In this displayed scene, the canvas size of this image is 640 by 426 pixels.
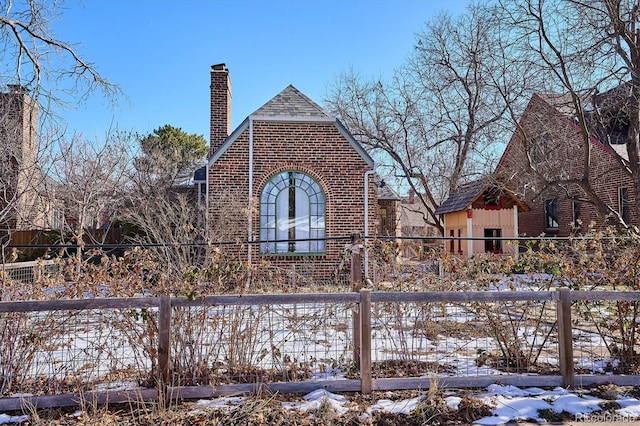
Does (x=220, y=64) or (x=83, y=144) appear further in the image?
(x=83, y=144)

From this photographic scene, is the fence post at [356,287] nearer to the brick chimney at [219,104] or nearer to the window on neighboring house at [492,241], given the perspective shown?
the brick chimney at [219,104]

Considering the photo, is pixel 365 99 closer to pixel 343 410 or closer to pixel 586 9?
pixel 586 9

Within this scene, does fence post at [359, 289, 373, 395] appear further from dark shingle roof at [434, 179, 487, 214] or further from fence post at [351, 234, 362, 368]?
dark shingle roof at [434, 179, 487, 214]

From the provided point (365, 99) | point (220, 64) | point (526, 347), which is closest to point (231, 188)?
point (220, 64)

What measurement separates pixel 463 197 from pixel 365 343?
555 inches

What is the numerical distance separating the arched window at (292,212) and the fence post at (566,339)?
8.16 meters

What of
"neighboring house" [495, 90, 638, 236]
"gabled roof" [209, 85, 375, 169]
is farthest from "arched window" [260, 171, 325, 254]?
"neighboring house" [495, 90, 638, 236]

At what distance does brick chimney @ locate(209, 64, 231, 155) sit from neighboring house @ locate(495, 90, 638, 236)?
28.4 feet

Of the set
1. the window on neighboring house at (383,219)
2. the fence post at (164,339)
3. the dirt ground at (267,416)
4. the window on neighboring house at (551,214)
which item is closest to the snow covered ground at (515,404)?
the dirt ground at (267,416)

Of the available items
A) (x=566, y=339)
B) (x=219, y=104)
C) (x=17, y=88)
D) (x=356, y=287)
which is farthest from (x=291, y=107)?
(x=566, y=339)

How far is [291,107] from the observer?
1248 centimetres

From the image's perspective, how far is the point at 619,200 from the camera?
47.6ft

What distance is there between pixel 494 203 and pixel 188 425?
1492 cm

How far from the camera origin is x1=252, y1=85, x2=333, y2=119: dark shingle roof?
12125 millimetres
